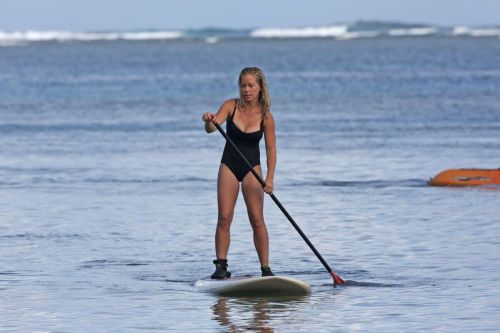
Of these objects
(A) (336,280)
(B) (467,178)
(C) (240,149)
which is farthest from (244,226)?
(B) (467,178)

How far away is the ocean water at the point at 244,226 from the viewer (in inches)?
469

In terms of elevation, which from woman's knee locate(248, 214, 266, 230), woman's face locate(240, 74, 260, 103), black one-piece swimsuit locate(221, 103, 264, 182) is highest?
woman's face locate(240, 74, 260, 103)

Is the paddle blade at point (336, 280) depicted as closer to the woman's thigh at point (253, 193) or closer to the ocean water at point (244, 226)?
the ocean water at point (244, 226)

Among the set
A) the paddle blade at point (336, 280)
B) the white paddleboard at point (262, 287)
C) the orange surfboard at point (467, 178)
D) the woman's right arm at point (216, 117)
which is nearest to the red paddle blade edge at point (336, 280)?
the paddle blade at point (336, 280)

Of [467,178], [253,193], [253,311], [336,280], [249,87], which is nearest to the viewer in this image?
[253,311]

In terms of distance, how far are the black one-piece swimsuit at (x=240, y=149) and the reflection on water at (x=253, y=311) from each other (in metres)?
1.07

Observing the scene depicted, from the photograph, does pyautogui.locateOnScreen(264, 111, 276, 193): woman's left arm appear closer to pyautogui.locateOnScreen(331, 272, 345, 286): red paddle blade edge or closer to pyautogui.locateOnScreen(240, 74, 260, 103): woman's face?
pyautogui.locateOnScreen(240, 74, 260, 103): woman's face

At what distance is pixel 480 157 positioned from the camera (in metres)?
25.4

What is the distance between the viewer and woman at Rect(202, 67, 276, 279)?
41.5 feet

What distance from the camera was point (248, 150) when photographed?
42.2 ft

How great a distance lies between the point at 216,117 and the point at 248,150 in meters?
0.47

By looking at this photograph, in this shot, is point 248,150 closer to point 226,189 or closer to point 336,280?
point 226,189

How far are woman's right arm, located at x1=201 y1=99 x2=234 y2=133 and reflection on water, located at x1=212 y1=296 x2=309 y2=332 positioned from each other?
136cm

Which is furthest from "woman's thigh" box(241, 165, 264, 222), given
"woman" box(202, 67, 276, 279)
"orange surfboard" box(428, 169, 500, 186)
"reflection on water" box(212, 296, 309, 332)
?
"orange surfboard" box(428, 169, 500, 186)
